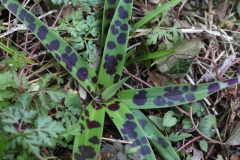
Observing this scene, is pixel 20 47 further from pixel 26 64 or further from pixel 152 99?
pixel 152 99

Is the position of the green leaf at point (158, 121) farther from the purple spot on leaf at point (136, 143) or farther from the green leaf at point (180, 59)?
the green leaf at point (180, 59)

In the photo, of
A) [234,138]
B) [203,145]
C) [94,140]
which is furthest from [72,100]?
[234,138]

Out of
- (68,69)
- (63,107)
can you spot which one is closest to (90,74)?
(68,69)

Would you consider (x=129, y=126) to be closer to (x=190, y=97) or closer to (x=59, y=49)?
(x=190, y=97)

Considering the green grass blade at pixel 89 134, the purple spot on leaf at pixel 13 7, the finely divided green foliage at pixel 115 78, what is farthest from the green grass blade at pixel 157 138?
the purple spot on leaf at pixel 13 7

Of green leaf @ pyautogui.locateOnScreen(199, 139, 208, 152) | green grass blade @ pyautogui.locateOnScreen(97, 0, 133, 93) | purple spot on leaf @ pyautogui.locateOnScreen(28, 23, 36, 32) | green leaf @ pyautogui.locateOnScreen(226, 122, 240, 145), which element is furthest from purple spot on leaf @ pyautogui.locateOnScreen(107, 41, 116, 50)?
green leaf @ pyautogui.locateOnScreen(226, 122, 240, 145)

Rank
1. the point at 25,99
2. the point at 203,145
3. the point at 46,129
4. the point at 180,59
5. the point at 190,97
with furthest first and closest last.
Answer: the point at 180,59, the point at 203,145, the point at 190,97, the point at 25,99, the point at 46,129

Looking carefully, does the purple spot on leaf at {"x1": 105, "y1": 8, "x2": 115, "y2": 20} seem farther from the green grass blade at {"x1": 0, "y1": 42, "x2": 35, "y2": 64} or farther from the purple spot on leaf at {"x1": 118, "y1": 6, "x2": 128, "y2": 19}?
the green grass blade at {"x1": 0, "y1": 42, "x2": 35, "y2": 64}
